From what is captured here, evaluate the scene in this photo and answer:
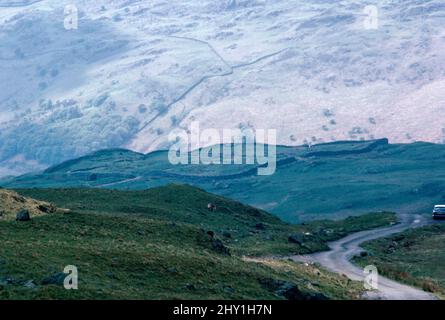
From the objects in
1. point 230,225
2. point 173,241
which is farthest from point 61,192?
point 173,241

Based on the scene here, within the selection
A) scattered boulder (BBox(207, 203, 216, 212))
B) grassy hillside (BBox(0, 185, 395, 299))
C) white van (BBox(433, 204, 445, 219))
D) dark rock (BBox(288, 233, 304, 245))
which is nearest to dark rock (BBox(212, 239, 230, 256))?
grassy hillside (BBox(0, 185, 395, 299))

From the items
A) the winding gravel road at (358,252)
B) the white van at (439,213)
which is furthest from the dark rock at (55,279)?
the white van at (439,213)

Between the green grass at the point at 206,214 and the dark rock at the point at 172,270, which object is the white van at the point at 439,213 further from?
the dark rock at the point at 172,270

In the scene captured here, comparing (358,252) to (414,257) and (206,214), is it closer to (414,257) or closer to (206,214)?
(414,257)

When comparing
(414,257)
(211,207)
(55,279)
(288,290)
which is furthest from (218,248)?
(211,207)

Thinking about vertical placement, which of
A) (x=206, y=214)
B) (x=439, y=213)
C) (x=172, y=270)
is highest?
(x=439, y=213)
